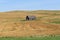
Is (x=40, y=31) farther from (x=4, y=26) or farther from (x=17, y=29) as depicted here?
(x=4, y=26)

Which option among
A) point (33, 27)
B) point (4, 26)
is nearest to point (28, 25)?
point (33, 27)

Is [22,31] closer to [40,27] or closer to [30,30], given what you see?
[30,30]

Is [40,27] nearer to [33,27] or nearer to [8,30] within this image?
[33,27]

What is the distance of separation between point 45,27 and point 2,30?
735 centimetres

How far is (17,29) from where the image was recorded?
126 feet

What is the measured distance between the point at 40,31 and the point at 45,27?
152 inches

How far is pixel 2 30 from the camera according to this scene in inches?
1507

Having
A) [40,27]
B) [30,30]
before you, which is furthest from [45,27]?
[30,30]

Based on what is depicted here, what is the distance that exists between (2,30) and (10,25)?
329 centimetres

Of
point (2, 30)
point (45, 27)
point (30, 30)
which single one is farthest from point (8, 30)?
point (45, 27)

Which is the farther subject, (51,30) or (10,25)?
(10,25)

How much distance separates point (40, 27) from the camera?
1588 inches

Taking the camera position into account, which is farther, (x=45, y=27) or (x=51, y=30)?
(x=45, y=27)

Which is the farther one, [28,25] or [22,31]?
[28,25]
